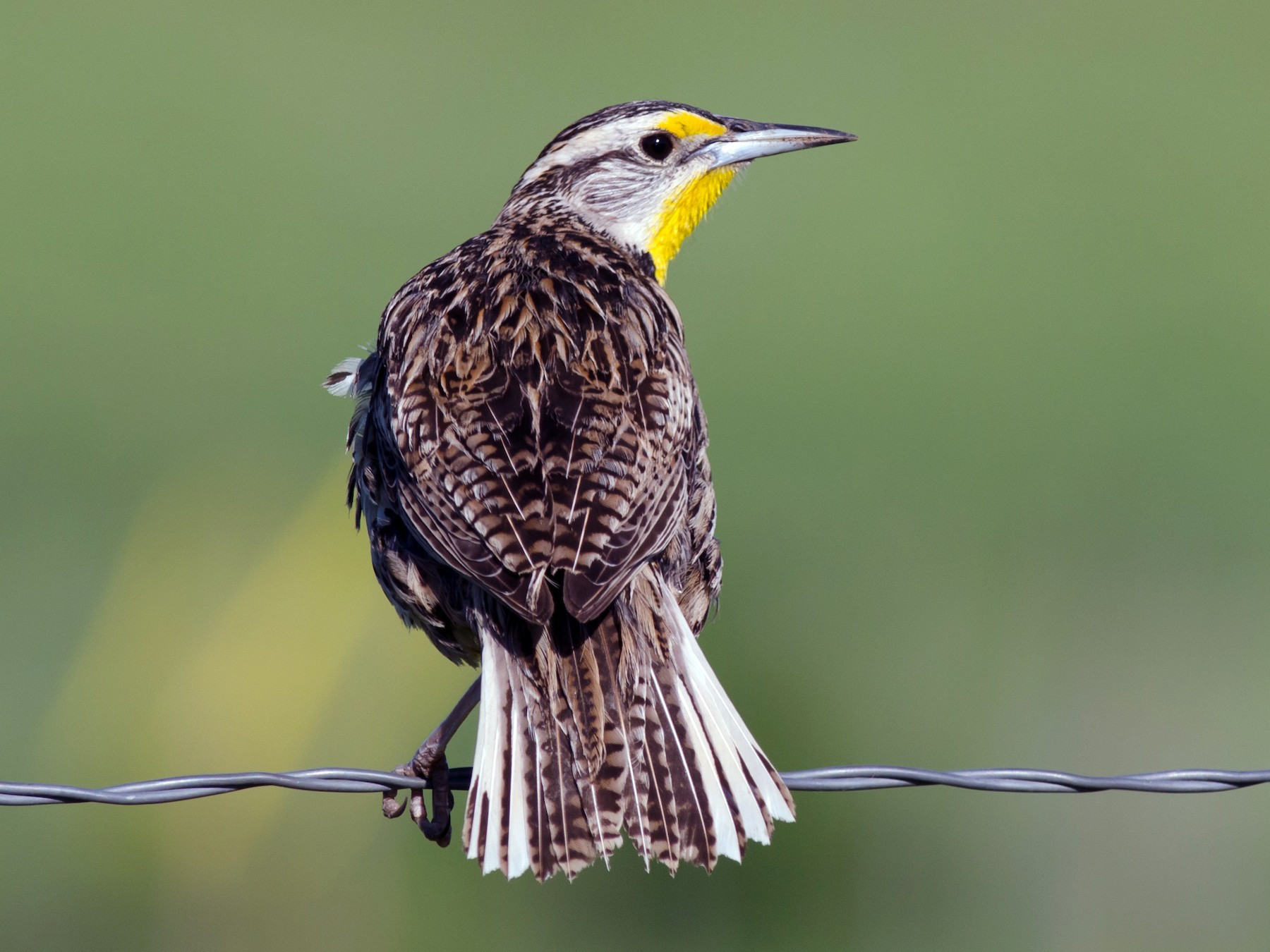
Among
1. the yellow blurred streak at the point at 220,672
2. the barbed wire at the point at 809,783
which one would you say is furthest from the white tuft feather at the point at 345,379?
the yellow blurred streak at the point at 220,672

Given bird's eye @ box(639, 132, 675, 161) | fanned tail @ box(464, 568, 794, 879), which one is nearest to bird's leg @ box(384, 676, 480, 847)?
fanned tail @ box(464, 568, 794, 879)

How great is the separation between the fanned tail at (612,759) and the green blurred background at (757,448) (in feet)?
7.68

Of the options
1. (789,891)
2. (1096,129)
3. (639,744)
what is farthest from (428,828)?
(1096,129)

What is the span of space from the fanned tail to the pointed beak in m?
1.64

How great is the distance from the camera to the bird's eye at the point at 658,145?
4.72 m

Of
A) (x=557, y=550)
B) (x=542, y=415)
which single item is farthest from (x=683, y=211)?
(x=557, y=550)

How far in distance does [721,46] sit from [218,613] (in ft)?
37.9

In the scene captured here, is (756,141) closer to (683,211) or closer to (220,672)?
(683,211)

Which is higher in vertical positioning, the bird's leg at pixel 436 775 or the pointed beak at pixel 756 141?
the pointed beak at pixel 756 141

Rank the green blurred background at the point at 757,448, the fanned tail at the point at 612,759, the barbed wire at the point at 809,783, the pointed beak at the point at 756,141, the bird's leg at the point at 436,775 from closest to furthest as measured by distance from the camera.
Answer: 1. the barbed wire at the point at 809,783
2. the fanned tail at the point at 612,759
3. the bird's leg at the point at 436,775
4. the pointed beak at the point at 756,141
5. the green blurred background at the point at 757,448

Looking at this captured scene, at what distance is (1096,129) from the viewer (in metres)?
16.2

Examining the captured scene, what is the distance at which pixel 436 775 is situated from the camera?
3.56 m

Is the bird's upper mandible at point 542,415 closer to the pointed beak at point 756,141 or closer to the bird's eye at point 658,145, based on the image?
the pointed beak at point 756,141

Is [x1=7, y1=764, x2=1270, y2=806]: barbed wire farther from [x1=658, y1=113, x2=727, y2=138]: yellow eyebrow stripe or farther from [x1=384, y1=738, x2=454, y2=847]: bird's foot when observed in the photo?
[x1=658, y1=113, x2=727, y2=138]: yellow eyebrow stripe
